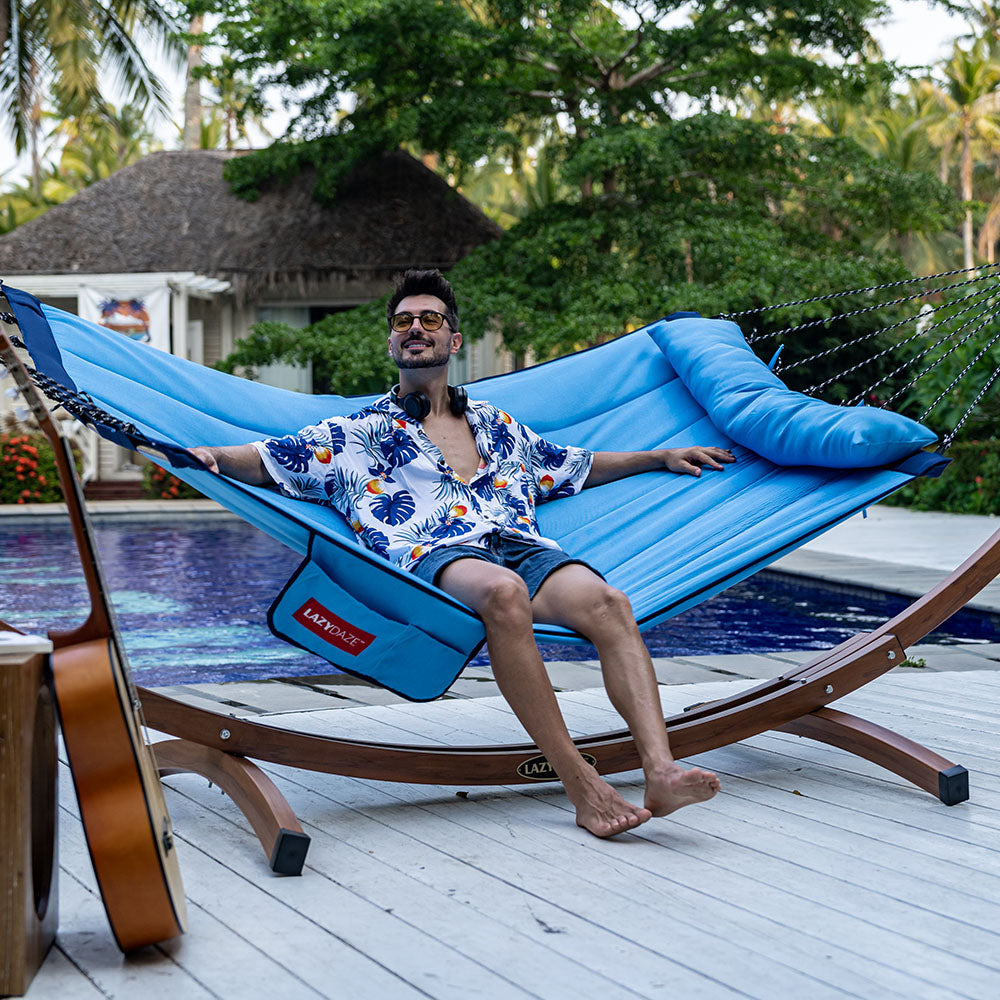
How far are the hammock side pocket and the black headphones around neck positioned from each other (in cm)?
58

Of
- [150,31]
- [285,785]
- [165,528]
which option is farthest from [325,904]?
[150,31]

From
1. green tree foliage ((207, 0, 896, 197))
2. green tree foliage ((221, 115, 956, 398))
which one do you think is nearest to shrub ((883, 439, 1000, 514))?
green tree foliage ((221, 115, 956, 398))

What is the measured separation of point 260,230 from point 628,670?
10723 mm

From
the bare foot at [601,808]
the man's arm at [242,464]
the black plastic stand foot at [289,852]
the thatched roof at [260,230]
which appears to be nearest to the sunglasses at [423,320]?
the man's arm at [242,464]

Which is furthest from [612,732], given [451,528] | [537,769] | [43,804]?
[43,804]

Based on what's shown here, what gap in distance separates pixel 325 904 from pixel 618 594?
0.71 m

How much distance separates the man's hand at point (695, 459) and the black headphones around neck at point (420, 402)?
18.6 inches

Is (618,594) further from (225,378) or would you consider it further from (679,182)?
(679,182)

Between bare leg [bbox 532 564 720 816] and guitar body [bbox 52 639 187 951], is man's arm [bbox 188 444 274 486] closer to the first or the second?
bare leg [bbox 532 564 720 816]

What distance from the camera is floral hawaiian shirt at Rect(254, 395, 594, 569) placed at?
237 centimetres

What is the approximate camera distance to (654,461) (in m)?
2.75

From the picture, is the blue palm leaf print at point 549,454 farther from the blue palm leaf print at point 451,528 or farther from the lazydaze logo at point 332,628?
the lazydaze logo at point 332,628

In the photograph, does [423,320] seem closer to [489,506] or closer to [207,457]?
[489,506]

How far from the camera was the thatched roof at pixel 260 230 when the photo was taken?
1173 cm
